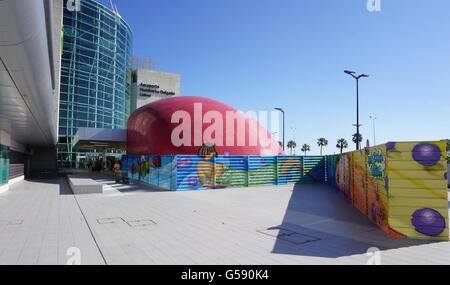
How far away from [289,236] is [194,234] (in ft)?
6.72

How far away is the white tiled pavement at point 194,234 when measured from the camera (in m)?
5.73

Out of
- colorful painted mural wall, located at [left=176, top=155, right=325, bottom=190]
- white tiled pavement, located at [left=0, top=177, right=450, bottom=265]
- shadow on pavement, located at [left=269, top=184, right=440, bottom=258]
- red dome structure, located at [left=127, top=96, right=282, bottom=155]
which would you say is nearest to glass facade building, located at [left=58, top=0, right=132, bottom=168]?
red dome structure, located at [left=127, top=96, right=282, bottom=155]

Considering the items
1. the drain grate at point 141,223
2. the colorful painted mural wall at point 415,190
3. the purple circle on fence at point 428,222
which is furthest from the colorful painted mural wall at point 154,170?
the purple circle on fence at point 428,222

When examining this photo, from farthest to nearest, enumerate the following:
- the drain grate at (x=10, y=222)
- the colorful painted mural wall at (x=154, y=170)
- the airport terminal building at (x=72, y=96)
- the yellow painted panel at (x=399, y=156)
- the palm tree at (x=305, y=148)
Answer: the palm tree at (x=305, y=148) → the colorful painted mural wall at (x=154, y=170) → the airport terminal building at (x=72, y=96) → the drain grate at (x=10, y=222) → the yellow painted panel at (x=399, y=156)

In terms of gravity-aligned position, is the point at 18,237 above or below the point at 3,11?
below

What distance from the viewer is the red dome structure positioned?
82.6 ft

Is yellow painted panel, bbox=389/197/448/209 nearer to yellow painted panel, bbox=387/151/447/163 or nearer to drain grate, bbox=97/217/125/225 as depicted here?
yellow painted panel, bbox=387/151/447/163

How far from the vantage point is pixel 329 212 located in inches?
419

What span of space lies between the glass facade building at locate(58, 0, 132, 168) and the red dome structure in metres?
24.6

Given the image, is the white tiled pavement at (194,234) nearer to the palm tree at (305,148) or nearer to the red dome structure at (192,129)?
the red dome structure at (192,129)

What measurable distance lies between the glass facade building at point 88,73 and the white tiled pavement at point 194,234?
130 ft
